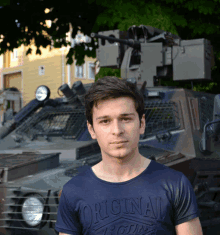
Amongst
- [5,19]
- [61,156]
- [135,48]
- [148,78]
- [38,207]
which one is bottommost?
[38,207]

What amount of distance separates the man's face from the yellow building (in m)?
18.7

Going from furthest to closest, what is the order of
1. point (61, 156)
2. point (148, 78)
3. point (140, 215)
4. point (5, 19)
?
1. point (5, 19)
2. point (148, 78)
3. point (61, 156)
4. point (140, 215)

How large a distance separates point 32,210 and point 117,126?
180 cm

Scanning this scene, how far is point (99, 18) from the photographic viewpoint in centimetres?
770

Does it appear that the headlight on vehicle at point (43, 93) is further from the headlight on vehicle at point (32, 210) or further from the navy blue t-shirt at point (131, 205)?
the navy blue t-shirt at point (131, 205)

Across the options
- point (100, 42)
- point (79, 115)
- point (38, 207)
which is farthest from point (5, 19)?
point (38, 207)

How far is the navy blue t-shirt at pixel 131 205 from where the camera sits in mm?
1290

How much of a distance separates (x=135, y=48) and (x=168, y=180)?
444cm

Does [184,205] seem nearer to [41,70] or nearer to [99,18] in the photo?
[99,18]

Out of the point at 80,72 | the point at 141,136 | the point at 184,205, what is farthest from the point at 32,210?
the point at 80,72

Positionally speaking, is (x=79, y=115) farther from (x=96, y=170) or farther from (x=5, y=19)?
(x=5, y=19)

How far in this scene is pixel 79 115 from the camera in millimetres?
4715

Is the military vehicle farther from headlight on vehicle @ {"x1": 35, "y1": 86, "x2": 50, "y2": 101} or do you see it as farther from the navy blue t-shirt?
the navy blue t-shirt

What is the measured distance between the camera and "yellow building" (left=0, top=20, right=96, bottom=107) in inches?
822
